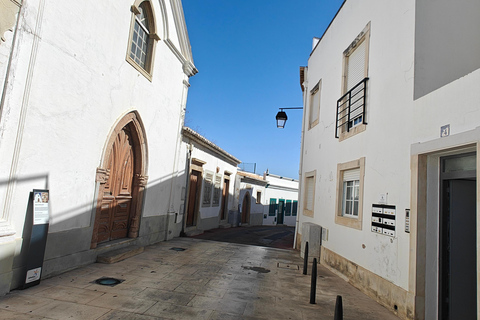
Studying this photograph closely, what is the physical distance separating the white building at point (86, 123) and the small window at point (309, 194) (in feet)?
15.7

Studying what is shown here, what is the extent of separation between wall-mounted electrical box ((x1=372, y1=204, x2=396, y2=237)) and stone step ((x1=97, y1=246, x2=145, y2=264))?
222 inches

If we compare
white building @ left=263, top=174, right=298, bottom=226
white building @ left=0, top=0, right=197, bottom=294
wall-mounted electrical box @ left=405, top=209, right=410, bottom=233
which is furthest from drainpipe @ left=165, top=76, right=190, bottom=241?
white building @ left=263, top=174, right=298, bottom=226

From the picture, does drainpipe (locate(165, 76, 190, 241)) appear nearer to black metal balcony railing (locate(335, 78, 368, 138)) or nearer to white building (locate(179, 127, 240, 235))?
white building (locate(179, 127, 240, 235))

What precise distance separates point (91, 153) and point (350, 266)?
6.11 m

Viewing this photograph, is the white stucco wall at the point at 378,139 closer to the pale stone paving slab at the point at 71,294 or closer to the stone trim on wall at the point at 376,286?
the stone trim on wall at the point at 376,286

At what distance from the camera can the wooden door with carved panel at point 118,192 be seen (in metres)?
7.51

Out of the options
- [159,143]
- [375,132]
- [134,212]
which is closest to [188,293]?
[134,212]

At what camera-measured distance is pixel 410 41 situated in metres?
5.25

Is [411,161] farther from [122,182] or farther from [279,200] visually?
[279,200]

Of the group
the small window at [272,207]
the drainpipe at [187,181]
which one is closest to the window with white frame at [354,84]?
the drainpipe at [187,181]

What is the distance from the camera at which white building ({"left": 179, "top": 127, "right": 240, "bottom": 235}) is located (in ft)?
39.6

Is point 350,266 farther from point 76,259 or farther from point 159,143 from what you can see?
point 159,143

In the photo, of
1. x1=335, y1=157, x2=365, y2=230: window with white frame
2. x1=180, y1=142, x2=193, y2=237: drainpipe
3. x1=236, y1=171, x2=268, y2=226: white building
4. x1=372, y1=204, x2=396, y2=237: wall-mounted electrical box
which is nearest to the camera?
x1=372, y1=204, x2=396, y2=237: wall-mounted electrical box

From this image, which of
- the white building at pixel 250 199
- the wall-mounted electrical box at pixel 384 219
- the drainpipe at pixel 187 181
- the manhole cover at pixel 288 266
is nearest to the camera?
the wall-mounted electrical box at pixel 384 219
